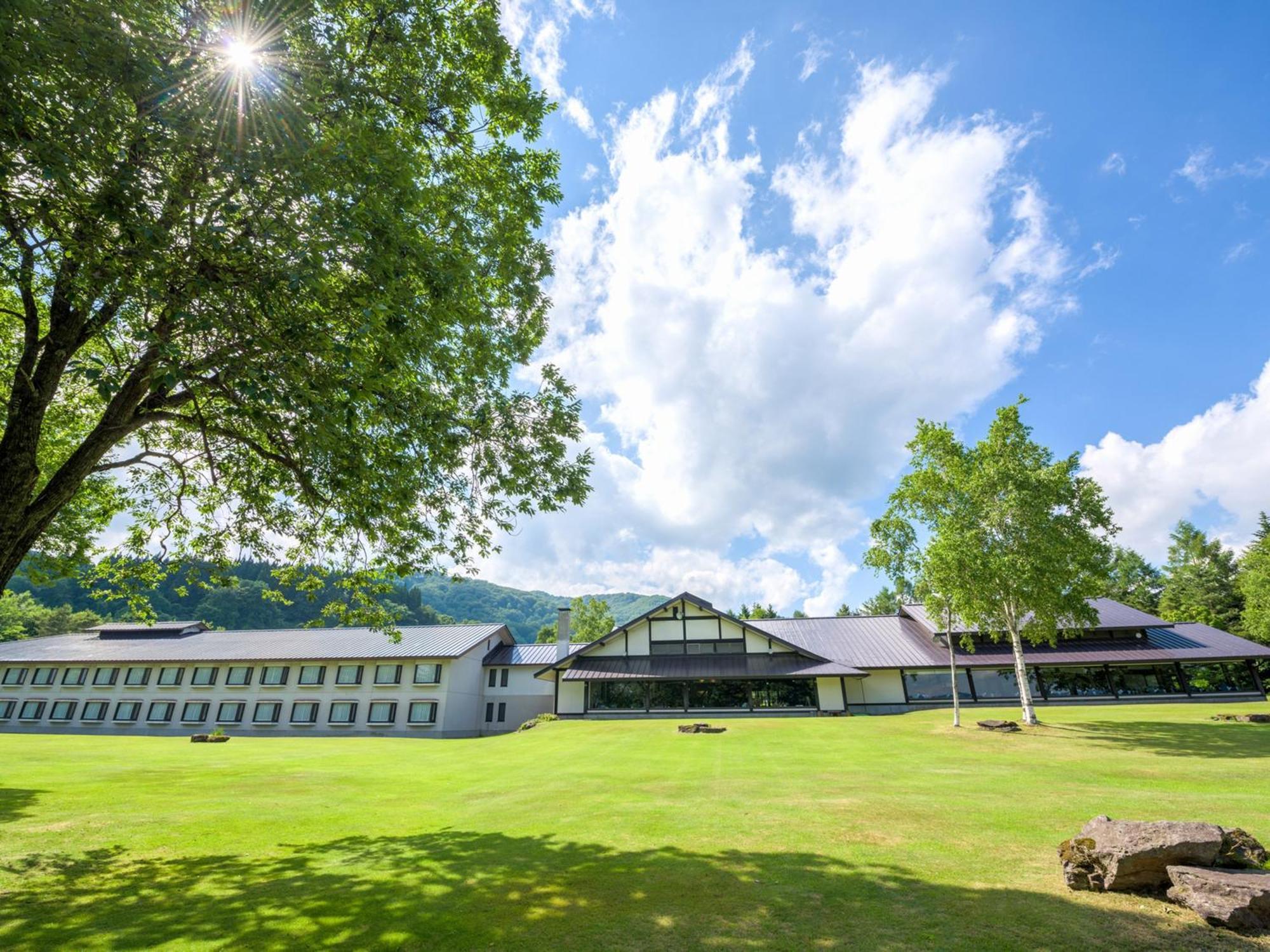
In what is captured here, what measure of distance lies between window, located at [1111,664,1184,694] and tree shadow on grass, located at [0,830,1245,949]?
43.6m

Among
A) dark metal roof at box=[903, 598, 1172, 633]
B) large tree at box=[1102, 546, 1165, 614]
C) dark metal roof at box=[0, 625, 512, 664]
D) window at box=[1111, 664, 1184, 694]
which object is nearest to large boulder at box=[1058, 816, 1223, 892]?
dark metal roof at box=[903, 598, 1172, 633]

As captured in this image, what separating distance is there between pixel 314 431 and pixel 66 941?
6.04m

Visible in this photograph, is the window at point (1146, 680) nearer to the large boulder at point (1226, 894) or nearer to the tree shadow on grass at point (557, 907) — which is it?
the large boulder at point (1226, 894)

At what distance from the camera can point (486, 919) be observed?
6477 millimetres

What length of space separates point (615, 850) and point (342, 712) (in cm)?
4414

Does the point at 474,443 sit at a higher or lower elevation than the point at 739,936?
higher

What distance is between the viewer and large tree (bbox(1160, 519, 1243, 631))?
191 ft

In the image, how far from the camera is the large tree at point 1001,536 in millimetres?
26766

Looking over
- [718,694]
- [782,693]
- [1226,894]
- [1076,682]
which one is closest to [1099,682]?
[1076,682]

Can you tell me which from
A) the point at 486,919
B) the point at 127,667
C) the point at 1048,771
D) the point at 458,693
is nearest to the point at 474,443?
the point at 486,919

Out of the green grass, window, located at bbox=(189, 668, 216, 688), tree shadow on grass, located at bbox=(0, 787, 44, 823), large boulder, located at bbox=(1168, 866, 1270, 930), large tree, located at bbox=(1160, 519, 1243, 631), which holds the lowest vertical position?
tree shadow on grass, located at bbox=(0, 787, 44, 823)

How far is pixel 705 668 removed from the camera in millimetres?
40844

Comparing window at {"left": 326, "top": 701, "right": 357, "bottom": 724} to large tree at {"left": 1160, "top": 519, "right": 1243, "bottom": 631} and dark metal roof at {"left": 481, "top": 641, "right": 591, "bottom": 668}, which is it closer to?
dark metal roof at {"left": 481, "top": 641, "right": 591, "bottom": 668}

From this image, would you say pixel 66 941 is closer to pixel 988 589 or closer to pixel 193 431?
pixel 193 431
